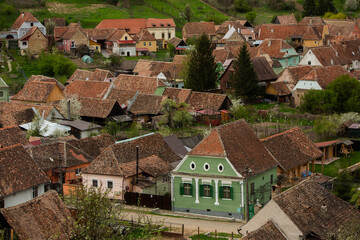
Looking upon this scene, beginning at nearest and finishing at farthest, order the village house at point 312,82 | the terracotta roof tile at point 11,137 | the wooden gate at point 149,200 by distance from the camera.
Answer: the wooden gate at point 149,200 → the terracotta roof tile at point 11,137 → the village house at point 312,82

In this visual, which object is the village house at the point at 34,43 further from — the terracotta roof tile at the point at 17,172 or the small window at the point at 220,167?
the small window at the point at 220,167

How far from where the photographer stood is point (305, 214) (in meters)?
33.9

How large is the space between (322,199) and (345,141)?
22.3 metres

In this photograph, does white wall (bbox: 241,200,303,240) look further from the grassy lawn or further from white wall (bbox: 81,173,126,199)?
the grassy lawn

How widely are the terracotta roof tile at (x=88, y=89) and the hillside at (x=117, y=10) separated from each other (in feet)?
157

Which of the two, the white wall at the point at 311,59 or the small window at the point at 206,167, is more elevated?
the white wall at the point at 311,59

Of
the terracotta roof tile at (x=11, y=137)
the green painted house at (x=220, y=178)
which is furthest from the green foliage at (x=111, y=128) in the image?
the green painted house at (x=220, y=178)

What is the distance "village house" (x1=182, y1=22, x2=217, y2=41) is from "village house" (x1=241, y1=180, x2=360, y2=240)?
84886 mm

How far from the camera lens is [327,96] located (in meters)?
70.1

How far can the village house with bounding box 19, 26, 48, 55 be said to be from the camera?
99625 millimetres

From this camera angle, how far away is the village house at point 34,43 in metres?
99.6

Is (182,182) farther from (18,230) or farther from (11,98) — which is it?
(11,98)

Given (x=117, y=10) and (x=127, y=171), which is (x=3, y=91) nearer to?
(x=127, y=171)

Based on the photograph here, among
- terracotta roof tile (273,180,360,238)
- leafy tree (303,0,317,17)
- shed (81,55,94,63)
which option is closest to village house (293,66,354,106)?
shed (81,55,94,63)
